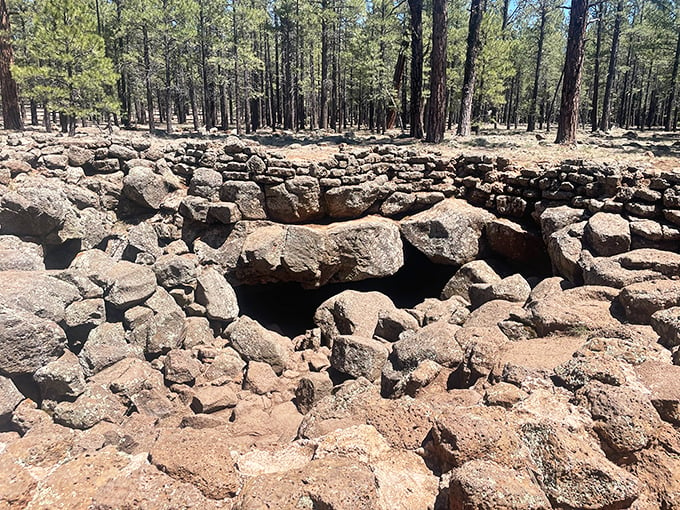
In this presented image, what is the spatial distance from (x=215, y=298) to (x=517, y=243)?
19.6 feet

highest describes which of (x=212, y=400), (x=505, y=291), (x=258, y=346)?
(x=505, y=291)

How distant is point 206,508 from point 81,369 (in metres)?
3.55

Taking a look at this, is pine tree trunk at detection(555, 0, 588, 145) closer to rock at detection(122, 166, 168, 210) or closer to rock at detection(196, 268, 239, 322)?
rock at detection(196, 268, 239, 322)

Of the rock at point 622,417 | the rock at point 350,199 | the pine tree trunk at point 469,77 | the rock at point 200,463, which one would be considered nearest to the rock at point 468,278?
the rock at point 350,199

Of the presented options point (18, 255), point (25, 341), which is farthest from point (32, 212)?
point (25, 341)

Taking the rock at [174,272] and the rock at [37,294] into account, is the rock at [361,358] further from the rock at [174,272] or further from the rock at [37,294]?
the rock at [37,294]

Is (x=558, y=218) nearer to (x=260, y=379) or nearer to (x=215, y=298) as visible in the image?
(x=260, y=379)

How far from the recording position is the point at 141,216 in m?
9.21

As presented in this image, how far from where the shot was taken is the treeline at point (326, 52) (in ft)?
50.3

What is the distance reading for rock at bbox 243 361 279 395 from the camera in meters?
6.22

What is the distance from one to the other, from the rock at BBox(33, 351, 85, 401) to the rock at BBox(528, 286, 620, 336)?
5.46 m

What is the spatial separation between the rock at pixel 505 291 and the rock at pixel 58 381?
5939 mm

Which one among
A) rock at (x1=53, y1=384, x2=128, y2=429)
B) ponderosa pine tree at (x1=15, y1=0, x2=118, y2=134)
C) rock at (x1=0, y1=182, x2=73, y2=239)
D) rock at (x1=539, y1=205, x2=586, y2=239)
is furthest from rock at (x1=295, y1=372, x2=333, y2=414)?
ponderosa pine tree at (x1=15, y1=0, x2=118, y2=134)

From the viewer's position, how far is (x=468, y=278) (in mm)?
8367
